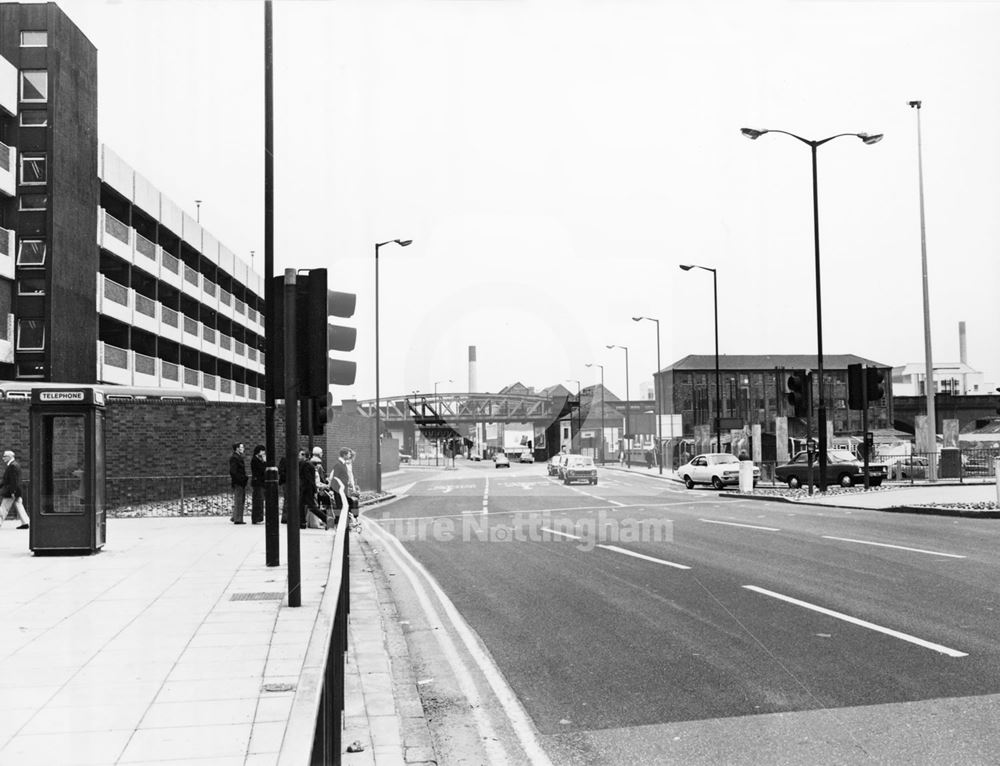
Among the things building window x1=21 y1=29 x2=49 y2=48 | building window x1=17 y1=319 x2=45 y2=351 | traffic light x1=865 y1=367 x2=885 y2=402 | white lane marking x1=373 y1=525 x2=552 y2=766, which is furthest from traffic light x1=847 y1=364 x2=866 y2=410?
building window x1=21 y1=29 x2=49 y2=48

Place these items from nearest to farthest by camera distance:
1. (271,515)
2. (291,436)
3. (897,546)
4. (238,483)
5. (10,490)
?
(291,436), (271,515), (897,546), (10,490), (238,483)

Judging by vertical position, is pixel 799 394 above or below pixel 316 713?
above

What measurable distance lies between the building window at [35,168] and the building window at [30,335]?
5.31 m

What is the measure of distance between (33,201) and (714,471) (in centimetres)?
2991

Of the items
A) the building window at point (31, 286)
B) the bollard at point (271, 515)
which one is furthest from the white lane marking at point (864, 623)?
the building window at point (31, 286)

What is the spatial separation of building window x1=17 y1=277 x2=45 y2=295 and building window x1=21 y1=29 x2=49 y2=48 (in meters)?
9.00

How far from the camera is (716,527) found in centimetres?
1908

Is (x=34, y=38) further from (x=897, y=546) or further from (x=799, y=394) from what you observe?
(x=897, y=546)

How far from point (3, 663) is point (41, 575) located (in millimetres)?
5432

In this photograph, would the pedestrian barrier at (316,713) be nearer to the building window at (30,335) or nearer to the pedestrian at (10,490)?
the pedestrian at (10,490)

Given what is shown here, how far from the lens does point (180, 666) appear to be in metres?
6.89

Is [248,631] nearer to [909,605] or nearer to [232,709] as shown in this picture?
[232,709]

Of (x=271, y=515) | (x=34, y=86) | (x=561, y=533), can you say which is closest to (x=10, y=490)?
(x=271, y=515)

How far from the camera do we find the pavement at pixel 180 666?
5.12 meters
